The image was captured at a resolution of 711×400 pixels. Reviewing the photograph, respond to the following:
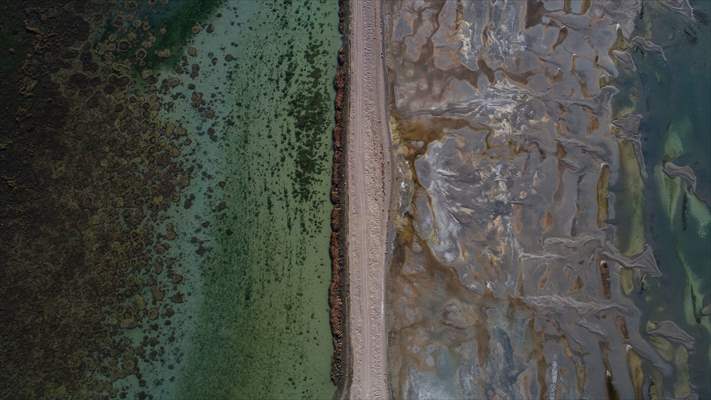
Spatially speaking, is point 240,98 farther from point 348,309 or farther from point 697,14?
point 697,14

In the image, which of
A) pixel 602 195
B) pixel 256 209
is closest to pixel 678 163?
pixel 602 195

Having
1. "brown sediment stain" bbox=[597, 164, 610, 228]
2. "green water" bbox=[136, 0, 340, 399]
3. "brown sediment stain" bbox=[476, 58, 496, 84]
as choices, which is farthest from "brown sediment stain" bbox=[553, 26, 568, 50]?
"green water" bbox=[136, 0, 340, 399]

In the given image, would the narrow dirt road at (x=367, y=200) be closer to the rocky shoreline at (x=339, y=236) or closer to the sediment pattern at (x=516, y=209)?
the rocky shoreline at (x=339, y=236)

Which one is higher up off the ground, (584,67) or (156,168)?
(584,67)

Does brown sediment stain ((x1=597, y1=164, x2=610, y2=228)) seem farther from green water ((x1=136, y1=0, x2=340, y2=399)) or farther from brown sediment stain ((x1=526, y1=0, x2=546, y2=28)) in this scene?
green water ((x1=136, y1=0, x2=340, y2=399))

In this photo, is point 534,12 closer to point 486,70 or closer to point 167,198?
point 486,70

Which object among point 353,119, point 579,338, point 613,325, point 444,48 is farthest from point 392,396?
point 444,48

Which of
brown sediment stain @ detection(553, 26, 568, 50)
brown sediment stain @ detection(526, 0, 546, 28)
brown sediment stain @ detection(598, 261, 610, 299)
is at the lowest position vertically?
brown sediment stain @ detection(598, 261, 610, 299)
